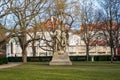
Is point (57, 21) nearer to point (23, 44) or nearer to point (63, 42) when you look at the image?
point (23, 44)

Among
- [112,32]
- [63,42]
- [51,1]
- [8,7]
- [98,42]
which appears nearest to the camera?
[8,7]

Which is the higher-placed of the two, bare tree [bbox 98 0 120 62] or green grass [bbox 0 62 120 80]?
bare tree [bbox 98 0 120 62]

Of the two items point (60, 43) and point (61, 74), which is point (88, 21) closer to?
point (60, 43)

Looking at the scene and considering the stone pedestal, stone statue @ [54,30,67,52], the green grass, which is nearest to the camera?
the green grass

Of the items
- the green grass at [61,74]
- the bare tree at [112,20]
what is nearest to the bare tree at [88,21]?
the bare tree at [112,20]

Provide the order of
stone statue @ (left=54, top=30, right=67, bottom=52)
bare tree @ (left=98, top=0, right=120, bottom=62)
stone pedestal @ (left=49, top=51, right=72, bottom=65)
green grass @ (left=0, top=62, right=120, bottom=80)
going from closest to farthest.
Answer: green grass @ (left=0, top=62, right=120, bottom=80) < stone pedestal @ (left=49, top=51, right=72, bottom=65) < stone statue @ (left=54, top=30, right=67, bottom=52) < bare tree @ (left=98, top=0, right=120, bottom=62)

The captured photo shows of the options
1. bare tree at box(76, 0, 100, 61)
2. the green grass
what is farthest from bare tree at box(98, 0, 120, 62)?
the green grass

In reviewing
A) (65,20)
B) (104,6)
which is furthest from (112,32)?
(65,20)

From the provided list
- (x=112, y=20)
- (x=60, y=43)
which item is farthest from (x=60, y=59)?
(x=112, y=20)

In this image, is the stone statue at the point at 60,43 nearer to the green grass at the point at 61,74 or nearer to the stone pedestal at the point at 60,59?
the stone pedestal at the point at 60,59

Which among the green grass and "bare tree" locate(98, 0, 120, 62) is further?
"bare tree" locate(98, 0, 120, 62)

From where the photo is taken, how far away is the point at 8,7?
21.9 m

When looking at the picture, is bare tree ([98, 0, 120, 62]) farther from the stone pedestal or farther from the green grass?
the green grass

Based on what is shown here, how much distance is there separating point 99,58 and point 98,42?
12.8 feet
